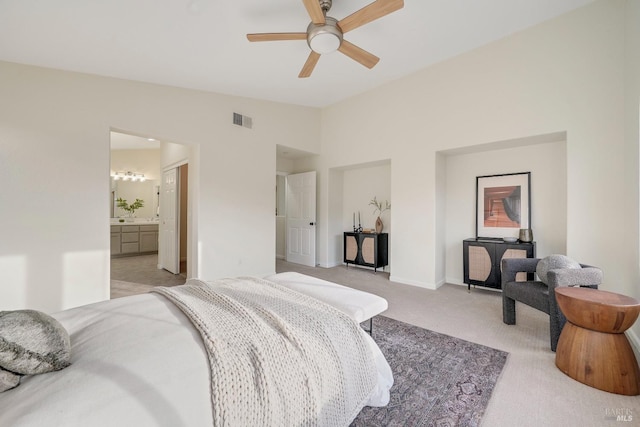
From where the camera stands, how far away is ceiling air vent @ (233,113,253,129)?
13.5ft

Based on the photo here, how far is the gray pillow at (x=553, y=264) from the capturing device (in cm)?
226

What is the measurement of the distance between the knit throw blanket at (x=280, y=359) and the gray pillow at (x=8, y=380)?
0.50 meters

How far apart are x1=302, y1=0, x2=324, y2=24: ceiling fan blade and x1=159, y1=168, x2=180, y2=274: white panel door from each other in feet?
12.2

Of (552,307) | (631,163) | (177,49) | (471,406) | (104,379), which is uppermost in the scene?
(177,49)

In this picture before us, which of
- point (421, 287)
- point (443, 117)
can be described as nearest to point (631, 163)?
point (443, 117)

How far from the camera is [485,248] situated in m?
3.60

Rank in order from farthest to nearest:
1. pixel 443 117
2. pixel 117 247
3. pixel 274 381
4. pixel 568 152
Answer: pixel 117 247 → pixel 443 117 → pixel 568 152 → pixel 274 381

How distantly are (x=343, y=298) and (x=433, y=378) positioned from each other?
0.84m

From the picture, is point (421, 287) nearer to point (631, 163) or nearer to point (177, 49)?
point (631, 163)

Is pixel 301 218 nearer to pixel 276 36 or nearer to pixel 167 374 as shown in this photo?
pixel 276 36

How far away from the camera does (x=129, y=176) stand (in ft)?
23.0

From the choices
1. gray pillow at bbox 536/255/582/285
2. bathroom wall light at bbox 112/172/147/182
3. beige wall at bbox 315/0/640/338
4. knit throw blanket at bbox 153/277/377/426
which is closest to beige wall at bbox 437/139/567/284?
beige wall at bbox 315/0/640/338

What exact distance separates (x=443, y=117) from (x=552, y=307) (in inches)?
108

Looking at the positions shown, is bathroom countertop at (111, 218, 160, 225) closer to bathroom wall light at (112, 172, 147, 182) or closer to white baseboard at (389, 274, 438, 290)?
bathroom wall light at (112, 172, 147, 182)
